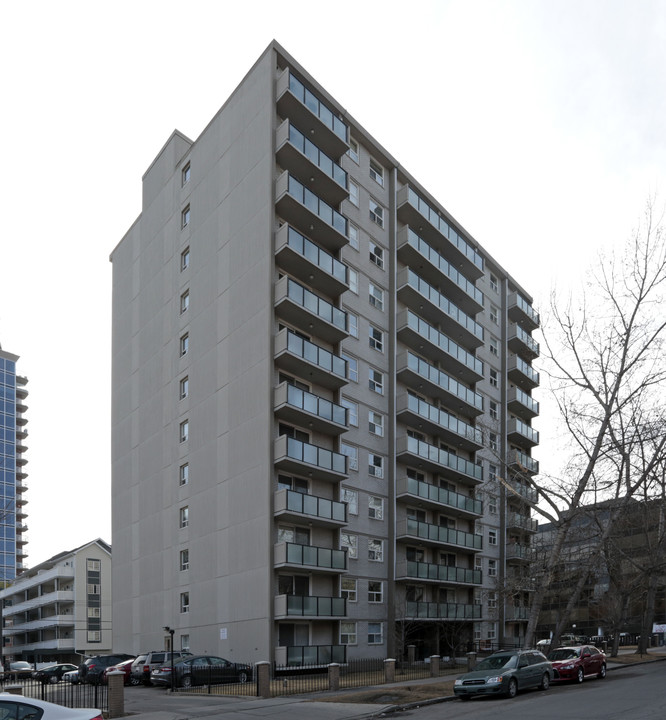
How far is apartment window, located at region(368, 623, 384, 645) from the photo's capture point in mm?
40281

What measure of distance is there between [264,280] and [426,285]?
1438cm

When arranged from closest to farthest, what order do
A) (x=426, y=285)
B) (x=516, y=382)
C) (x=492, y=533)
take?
(x=426, y=285), (x=492, y=533), (x=516, y=382)

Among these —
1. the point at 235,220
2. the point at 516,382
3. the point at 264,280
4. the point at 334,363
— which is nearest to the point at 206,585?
the point at 334,363

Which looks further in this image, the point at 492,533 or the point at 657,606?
the point at 657,606

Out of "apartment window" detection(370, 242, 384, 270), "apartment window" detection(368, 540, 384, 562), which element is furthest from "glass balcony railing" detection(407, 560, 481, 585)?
"apartment window" detection(370, 242, 384, 270)

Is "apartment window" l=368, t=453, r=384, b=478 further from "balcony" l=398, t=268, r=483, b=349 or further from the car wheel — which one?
the car wheel

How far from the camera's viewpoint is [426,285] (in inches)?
1890

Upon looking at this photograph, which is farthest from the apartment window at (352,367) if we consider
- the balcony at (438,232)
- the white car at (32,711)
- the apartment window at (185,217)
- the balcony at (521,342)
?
the white car at (32,711)

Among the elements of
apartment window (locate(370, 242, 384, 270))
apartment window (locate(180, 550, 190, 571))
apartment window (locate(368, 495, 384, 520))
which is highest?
apartment window (locate(370, 242, 384, 270))

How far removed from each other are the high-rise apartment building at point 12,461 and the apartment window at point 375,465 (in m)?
83.4

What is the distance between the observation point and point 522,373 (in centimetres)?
6228

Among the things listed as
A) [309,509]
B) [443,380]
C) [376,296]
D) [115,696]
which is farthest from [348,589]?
[115,696]

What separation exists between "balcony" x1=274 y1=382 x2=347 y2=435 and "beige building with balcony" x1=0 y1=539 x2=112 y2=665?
181 ft

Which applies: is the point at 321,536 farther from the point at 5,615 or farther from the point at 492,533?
the point at 5,615
